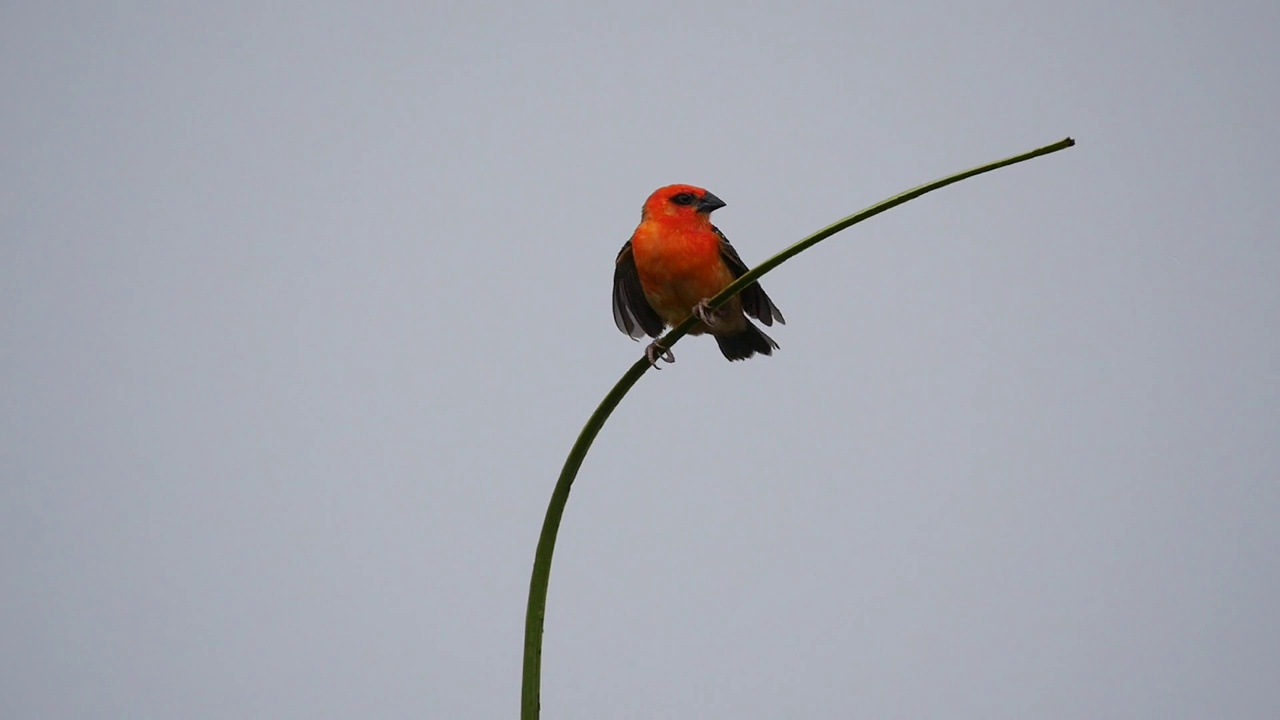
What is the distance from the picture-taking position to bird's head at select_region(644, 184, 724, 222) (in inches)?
150

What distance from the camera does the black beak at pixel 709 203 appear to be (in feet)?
12.5

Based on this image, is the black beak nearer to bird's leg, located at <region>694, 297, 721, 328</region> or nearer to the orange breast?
the orange breast

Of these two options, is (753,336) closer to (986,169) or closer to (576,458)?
(576,458)

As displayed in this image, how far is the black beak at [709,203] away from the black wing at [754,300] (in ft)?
0.53

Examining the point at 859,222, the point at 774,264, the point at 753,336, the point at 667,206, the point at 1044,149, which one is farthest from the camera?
the point at 753,336

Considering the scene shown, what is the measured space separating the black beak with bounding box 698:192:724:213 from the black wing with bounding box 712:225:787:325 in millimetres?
160

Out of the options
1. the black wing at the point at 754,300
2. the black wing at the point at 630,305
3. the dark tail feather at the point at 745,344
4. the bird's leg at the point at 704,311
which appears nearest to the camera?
the bird's leg at the point at 704,311

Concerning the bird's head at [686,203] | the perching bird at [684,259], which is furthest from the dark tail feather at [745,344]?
the bird's head at [686,203]

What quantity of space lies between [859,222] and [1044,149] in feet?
0.69

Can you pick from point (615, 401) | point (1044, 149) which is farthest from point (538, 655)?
point (1044, 149)

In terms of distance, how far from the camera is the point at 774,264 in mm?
1390

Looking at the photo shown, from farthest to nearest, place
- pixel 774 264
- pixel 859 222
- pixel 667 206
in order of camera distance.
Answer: pixel 667 206, pixel 774 264, pixel 859 222

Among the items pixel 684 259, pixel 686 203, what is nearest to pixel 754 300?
pixel 684 259

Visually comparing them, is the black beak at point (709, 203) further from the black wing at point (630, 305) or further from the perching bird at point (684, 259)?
the black wing at point (630, 305)
